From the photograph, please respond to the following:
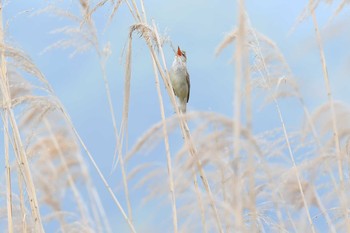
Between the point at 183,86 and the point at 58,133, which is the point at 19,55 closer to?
the point at 58,133

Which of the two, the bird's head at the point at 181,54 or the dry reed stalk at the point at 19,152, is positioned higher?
the bird's head at the point at 181,54

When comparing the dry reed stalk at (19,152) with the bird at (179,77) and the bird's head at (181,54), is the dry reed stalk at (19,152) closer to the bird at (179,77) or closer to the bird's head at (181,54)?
the bird at (179,77)

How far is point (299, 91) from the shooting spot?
3.48 m

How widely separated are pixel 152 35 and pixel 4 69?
0.77 meters

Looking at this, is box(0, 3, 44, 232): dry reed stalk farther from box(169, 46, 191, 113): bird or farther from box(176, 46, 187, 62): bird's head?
box(176, 46, 187, 62): bird's head

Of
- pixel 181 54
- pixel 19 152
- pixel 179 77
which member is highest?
pixel 181 54

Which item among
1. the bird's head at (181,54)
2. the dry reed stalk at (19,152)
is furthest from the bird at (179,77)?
the dry reed stalk at (19,152)

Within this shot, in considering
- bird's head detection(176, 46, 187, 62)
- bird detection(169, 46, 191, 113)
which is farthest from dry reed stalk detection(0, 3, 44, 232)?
bird's head detection(176, 46, 187, 62)

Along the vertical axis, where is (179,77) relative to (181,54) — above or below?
below

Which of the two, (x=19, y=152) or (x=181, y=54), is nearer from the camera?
(x=19, y=152)

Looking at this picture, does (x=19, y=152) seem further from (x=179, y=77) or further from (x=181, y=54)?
(x=181, y=54)

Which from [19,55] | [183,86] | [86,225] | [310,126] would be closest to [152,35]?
[19,55]

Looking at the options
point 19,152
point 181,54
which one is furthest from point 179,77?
point 19,152

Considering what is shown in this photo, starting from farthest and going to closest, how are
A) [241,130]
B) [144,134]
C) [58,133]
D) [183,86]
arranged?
[183,86] < [58,133] < [144,134] < [241,130]
